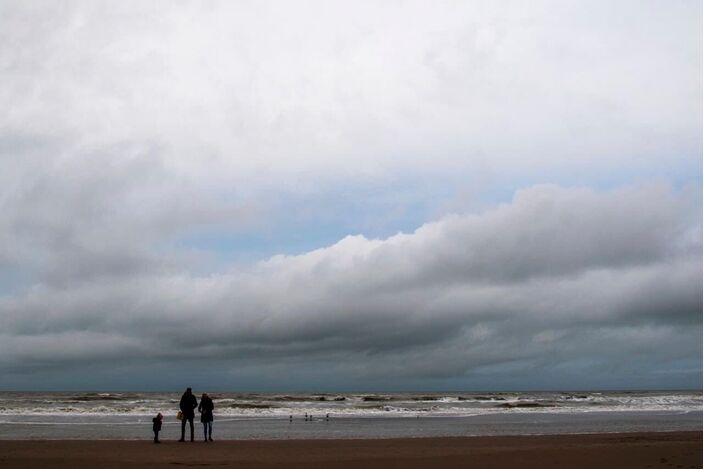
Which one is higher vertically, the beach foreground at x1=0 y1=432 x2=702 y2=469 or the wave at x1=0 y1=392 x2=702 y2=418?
the beach foreground at x1=0 y1=432 x2=702 y2=469

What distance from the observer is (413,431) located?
29.1 meters

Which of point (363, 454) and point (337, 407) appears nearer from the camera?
point (363, 454)

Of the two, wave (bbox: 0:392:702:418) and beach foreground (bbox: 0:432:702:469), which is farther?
wave (bbox: 0:392:702:418)

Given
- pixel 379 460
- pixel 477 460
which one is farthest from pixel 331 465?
pixel 477 460

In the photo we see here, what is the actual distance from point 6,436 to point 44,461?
1138 cm

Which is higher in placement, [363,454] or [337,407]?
[363,454]

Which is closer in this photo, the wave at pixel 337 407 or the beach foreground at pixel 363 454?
the beach foreground at pixel 363 454

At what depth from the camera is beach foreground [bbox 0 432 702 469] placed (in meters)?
16.2

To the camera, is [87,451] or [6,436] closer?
→ [87,451]

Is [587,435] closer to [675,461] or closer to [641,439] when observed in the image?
[641,439]

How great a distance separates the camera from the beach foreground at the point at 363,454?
1616 centimetres

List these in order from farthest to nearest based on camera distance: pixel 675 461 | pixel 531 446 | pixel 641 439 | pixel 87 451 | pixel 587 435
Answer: pixel 587 435 < pixel 641 439 < pixel 531 446 < pixel 87 451 < pixel 675 461

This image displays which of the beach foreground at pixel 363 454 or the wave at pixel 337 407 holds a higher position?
the beach foreground at pixel 363 454

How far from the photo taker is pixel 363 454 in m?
18.4
